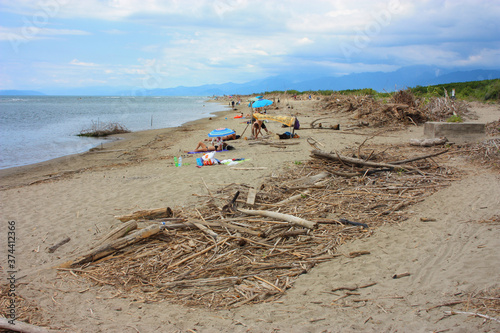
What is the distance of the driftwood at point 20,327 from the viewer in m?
2.63

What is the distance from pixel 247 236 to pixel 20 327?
2677 mm

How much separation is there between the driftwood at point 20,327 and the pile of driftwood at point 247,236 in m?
0.88

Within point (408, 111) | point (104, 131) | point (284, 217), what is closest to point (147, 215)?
point (284, 217)

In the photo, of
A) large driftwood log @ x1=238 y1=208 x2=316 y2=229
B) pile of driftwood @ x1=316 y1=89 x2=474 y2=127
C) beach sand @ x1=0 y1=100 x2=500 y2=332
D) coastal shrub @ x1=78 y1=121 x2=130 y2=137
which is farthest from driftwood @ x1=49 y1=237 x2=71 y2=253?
coastal shrub @ x1=78 y1=121 x2=130 y2=137

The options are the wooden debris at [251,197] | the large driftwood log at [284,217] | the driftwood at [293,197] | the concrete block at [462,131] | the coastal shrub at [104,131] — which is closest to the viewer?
the large driftwood log at [284,217]

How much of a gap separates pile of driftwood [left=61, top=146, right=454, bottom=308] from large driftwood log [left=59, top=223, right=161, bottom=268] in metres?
0.01

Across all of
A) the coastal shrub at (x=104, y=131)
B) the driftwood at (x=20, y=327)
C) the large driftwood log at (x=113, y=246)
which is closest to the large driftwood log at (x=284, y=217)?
the large driftwood log at (x=113, y=246)

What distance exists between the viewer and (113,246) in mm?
4234

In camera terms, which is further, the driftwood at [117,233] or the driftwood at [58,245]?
the driftwood at [58,245]

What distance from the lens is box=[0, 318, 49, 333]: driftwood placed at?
2.63 meters

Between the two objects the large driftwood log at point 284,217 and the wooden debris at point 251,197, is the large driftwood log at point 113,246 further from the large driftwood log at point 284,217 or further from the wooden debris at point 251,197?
the wooden debris at point 251,197

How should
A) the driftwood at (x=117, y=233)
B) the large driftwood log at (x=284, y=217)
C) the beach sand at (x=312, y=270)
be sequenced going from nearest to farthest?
the beach sand at (x=312, y=270) < the driftwood at (x=117, y=233) < the large driftwood log at (x=284, y=217)

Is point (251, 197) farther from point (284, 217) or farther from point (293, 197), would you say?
point (284, 217)

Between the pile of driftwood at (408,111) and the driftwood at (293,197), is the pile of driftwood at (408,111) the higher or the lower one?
the higher one
